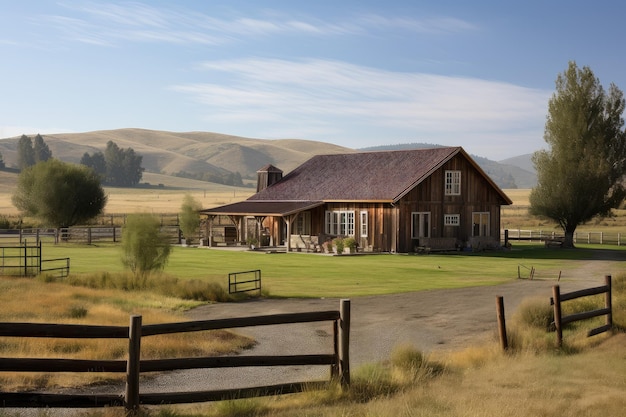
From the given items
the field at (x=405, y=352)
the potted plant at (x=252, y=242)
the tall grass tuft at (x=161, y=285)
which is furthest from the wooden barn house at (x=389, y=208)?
the tall grass tuft at (x=161, y=285)

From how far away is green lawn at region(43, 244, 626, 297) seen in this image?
97.1ft

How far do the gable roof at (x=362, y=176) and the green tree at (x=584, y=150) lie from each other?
498cm

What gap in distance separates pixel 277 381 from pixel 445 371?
2.83m

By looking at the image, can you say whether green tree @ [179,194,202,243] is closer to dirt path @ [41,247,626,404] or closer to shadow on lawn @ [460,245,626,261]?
shadow on lawn @ [460,245,626,261]

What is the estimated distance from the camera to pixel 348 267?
38.2 m

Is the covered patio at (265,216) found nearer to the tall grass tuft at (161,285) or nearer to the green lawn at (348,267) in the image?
the green lawn at (348,267)

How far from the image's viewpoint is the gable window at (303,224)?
5403 centimetres

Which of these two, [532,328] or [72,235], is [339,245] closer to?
[72,235]

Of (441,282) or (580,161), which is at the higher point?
(580,161)

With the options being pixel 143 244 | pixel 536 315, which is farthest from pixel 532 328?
pixel 143 244

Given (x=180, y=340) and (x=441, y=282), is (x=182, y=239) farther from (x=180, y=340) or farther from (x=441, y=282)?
(x=180, y=340)

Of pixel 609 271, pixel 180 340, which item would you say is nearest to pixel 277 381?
pixel 180 340

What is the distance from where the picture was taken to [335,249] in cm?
4825

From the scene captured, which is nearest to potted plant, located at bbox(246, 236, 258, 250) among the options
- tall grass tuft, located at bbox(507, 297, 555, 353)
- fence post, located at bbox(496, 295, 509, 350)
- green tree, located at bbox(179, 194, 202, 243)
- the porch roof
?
the porch roof
